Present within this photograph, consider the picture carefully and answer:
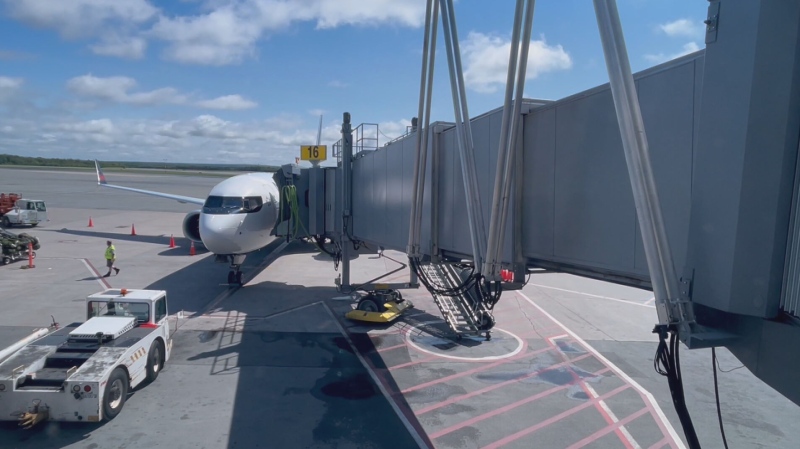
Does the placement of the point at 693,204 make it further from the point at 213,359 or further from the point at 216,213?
the point at 216,213

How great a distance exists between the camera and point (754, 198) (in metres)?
4.23

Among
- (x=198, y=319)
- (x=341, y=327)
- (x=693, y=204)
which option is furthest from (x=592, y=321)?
(x=693, y=204)

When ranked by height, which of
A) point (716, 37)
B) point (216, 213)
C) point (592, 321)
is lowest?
point (592, 321)

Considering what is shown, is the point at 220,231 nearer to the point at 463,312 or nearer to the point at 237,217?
the point at 237,217

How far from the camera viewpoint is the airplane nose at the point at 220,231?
74.1 feet

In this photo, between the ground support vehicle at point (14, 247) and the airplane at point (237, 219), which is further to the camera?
the ground support vehicle at point (14, 247)

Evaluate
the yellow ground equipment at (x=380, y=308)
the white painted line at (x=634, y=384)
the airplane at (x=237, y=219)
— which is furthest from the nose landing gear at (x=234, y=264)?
the white painted line at (x=634, y=384)

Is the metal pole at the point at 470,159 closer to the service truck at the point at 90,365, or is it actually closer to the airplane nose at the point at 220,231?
the service truck at the point at 90,365

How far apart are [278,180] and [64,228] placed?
31.4 metres

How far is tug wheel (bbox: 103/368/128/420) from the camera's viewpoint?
1113 centimetres

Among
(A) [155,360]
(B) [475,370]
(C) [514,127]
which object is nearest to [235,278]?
(A) [155,360]

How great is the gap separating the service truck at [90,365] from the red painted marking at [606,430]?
9.74 meters

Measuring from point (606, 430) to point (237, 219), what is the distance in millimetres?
17237

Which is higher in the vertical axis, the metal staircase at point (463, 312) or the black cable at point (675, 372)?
the black cable at point (675, 372)
